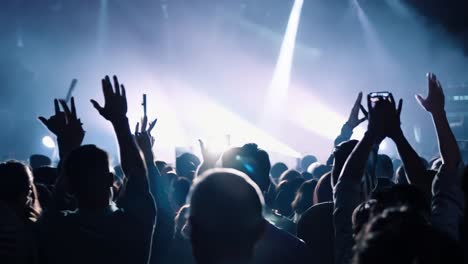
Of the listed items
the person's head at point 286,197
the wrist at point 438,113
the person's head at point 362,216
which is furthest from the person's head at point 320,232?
the person's head at point 286,197

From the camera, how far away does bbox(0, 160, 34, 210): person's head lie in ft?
8.50

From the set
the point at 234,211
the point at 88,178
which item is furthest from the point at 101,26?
the point at 234,211

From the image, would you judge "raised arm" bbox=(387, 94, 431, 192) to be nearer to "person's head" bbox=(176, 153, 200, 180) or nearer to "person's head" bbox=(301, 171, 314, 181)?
"person's head" bbox=(176, 153, 200, 180)

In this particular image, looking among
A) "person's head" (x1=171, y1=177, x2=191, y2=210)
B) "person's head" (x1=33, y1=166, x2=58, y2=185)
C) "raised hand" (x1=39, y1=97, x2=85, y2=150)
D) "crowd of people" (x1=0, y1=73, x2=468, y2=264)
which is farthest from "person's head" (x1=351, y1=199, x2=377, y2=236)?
"person's head" (x1=33, y1=166, x2=58, y2=185)

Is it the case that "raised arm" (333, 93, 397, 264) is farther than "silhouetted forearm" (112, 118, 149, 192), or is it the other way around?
"silhouetted forearm" (112, 118, 149, 192)

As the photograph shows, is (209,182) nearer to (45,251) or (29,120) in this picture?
(45,251)

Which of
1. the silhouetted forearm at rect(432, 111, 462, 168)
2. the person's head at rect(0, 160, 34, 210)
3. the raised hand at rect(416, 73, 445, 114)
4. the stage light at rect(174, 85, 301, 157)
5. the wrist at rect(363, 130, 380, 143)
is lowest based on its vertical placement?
the stage light at rect(174, 85, 301, 157)

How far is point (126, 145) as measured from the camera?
269 cm

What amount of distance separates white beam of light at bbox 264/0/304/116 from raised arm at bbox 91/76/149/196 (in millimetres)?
15916

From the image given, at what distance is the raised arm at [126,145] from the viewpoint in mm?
2535

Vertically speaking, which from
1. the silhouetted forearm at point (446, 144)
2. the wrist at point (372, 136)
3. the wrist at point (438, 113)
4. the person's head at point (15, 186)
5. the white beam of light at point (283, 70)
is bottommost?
the white beam of light at point (283, 70)

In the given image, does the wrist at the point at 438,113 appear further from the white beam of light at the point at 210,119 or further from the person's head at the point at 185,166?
the white beam of light at the point at 210,119

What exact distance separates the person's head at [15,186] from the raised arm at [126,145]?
49 centimetres

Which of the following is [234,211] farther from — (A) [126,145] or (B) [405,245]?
(A) [126,145]
